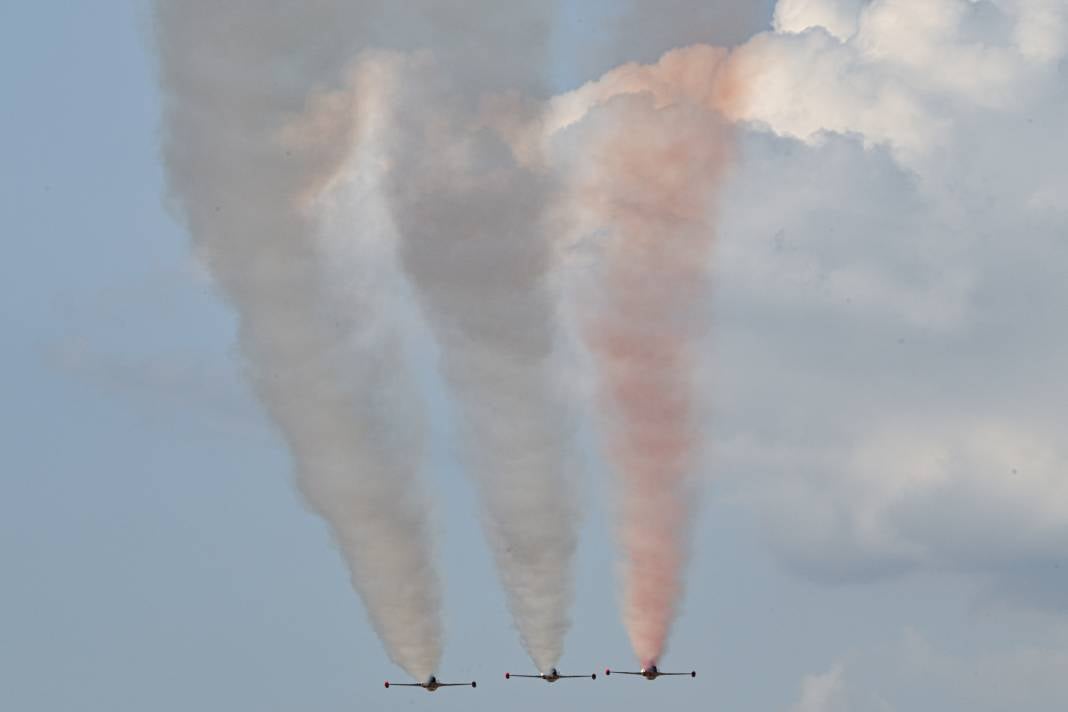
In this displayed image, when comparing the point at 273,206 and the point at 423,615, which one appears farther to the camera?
the point at 423,615

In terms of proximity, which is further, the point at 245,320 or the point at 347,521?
the point at 347,521

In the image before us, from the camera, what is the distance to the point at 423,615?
333 feet

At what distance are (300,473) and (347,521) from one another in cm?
277

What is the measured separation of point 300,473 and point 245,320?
21.5 ft

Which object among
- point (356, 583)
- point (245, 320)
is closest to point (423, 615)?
point (356, 583)

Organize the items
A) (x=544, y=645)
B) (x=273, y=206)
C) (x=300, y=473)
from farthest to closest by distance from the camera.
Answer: (x=544, y=645) → (x=300, y=473) → (x=273, y=206)

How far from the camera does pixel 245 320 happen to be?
91.4m

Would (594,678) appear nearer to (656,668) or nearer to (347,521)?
(656,668)

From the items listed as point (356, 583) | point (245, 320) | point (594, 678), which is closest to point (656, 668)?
point (594, 678)

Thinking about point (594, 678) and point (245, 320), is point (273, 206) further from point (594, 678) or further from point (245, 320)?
point (594, 678)

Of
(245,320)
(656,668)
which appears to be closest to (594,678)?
(656,668)

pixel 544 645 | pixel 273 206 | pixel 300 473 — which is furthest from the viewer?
pixel 544 645

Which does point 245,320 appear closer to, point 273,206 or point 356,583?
point 273,206

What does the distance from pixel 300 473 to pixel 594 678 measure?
1570 cm
